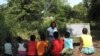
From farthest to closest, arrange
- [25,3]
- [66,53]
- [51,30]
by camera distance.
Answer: [25,3] → [51,30] → [66,53]

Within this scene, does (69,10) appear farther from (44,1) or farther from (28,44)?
(28,44)

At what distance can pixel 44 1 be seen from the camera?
32000 millimetres

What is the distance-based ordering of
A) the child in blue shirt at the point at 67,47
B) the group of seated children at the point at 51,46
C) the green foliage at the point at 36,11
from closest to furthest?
the child in blue shirt at the point at 67,47 < the group of seated children at the point at 51,46 < the green foliage at the point at 36,11

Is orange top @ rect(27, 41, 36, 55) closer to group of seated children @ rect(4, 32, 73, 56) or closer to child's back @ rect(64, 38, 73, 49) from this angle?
group of seated children @ rect(4, 32, 73, 56)

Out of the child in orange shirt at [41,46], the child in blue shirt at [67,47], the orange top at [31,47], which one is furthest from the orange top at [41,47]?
the child in blue shirt at [67,47]

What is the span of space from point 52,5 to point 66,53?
22.4 meters

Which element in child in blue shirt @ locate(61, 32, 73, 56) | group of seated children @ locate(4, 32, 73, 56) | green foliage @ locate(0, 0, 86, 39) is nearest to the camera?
child in blue shirt @ locate(61, 32, 73, 56)

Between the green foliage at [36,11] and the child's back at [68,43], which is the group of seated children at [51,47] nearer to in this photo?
the child's back at [68,43]

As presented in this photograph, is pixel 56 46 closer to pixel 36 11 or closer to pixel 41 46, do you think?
pixel 41 46

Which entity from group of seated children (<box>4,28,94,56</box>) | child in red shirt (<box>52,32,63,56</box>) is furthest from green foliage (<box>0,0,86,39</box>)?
child in red shirt (<box>52,32,63,56</box>)

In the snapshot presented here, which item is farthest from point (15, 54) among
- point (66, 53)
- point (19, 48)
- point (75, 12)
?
point (75, 12)

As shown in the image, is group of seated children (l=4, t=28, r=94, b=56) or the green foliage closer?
group of seated children (l=4, t=28, r=94, b=56)

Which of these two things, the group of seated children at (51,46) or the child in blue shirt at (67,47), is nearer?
the child in blue shirt at (67,47)

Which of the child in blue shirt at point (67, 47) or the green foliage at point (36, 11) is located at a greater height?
the child in blue shirt at point (67, 47)
